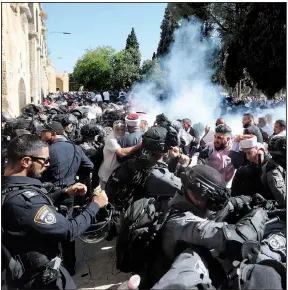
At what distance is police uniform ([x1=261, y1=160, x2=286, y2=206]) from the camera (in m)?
2.79

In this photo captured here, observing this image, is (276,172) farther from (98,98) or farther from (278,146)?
(98,98)

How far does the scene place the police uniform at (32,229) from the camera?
1.98 meters

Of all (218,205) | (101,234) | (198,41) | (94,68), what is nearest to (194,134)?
(101,234)

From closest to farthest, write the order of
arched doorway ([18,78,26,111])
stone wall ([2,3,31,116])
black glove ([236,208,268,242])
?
black glove ([236,208,268,242])
stone wall ([2,3,31,116])
arched doorway ([18,78,26,111])

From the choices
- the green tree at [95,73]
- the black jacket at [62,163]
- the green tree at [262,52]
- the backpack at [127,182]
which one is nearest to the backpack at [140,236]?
the backpack at [127,182]

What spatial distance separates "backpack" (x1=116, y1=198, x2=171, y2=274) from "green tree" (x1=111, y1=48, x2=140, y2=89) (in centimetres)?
728

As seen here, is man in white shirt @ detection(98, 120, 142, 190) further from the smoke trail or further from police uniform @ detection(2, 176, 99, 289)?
the smoke trail

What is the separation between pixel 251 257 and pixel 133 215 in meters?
0.84

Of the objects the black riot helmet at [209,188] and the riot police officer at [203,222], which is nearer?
the riot police officer at [203,222]

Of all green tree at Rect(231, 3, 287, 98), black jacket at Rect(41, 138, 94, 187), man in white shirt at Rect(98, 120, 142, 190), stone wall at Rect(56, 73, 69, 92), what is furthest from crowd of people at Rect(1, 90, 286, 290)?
stone wall at Rect(56, 73, 69, 92)

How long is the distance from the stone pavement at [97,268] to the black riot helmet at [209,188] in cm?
189

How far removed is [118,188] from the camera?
3.27 metres

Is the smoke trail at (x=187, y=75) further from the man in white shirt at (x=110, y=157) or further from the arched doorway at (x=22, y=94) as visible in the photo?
the man in white shirt at (x=110, y=157)

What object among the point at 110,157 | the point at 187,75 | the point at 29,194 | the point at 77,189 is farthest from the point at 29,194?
the point at 187,75
